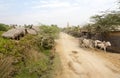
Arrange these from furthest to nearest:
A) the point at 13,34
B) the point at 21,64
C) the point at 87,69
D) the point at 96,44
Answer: the point at 96,44 < the point at 13,34 < the point at 21,64 < the point at 87,69

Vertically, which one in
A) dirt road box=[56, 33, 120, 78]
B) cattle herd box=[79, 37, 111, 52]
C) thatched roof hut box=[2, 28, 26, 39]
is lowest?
dirt road box=[56, 33, 120, 78]

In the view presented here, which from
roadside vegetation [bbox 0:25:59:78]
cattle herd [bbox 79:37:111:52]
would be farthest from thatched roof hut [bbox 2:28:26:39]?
cattle herd [bbox 79:37:111:52]

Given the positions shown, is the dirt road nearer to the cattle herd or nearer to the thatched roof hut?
the cattle herd

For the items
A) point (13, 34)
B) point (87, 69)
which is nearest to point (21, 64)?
point (87, 69)

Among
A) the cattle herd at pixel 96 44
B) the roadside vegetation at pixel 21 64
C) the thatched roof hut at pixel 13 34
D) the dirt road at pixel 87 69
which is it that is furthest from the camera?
the cattle herd at pixel 96 44

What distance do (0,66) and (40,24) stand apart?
1883 cm

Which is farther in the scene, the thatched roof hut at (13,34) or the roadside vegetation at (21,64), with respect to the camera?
the thatched roof hut at (13,34)

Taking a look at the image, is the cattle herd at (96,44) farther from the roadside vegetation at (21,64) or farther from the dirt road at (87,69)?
the roadside vegetation at (21,64)

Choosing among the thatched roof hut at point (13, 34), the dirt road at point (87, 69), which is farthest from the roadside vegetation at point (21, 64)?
the thatched roof hut at point (13, 34)

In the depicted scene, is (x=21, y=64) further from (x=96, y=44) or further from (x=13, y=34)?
(x=96, y=44)

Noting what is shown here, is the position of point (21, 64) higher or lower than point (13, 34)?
lower

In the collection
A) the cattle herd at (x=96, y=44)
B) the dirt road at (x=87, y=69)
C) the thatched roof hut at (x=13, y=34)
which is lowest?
the dirt road at (x=87, y=69)

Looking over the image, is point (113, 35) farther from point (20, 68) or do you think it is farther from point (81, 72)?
point (20, 68)

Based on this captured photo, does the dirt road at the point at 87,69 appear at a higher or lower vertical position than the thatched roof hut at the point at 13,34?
lower
